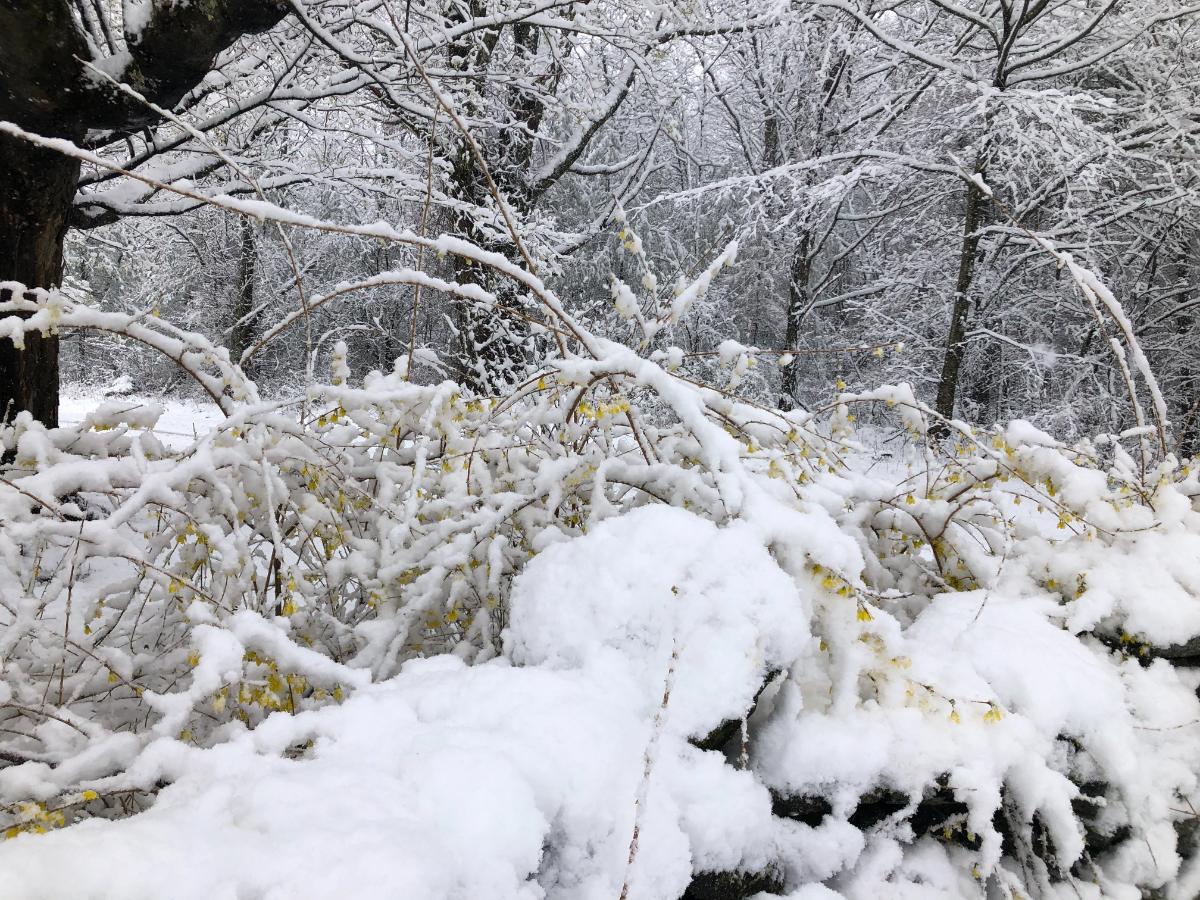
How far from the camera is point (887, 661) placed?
148 cm

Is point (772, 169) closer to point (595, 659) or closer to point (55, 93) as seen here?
point (55, 93)

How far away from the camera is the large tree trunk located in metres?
2.86

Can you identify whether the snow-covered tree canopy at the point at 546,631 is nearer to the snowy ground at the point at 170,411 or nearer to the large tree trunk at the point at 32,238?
the large tree trunk at the point at 32,238

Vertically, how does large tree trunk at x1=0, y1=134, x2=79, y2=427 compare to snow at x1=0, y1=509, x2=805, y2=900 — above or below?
above

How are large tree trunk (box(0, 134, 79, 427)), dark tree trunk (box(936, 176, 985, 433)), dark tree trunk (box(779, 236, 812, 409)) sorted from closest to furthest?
1. large tree trunk (box(0, 134, 79, 427))
2. dark tree trunk (box(936, 176, 985, 433))
3. dark tree trunk (box(779, 236, 812, 409))

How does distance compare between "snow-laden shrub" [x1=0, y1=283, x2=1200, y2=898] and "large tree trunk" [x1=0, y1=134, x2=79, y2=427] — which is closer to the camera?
"snow-laden shrub" [x1=0, y1=283, x2=1200, y2=898]

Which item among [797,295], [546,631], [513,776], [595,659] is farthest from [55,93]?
[797,295]

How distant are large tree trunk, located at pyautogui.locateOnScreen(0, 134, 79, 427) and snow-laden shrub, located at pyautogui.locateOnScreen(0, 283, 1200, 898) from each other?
1.77m

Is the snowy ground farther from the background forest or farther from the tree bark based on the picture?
the tree bark

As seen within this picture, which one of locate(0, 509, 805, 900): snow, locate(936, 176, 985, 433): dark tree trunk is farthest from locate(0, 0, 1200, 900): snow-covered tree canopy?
locate(936, 176, 985, 433): dark tree trunk

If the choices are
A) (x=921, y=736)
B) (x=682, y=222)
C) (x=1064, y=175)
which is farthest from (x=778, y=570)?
(x=682, y=222)

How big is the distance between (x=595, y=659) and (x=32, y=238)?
3325 mm

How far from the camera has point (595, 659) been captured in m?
1.32

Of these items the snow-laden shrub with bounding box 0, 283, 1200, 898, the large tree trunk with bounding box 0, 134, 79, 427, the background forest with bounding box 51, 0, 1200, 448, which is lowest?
the snow-laden shrub with bounding box 0, 283, 1200, 898
